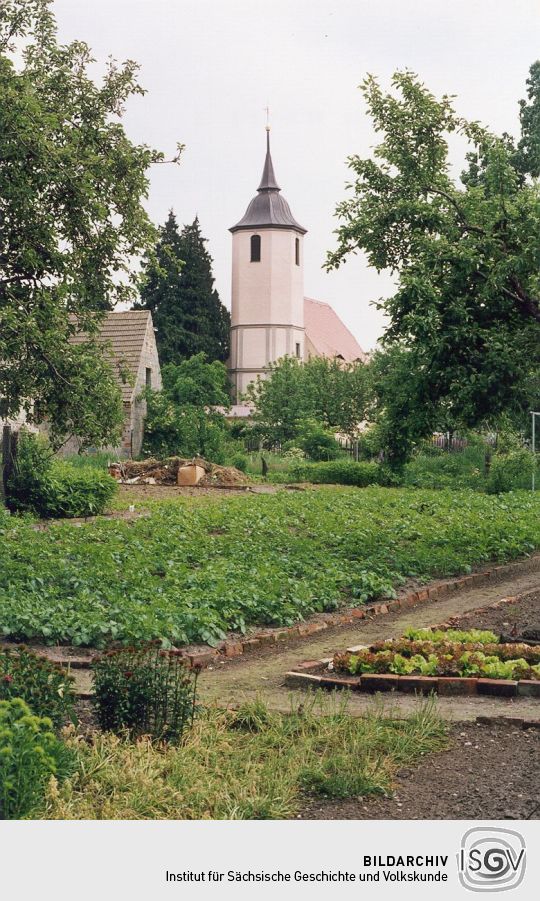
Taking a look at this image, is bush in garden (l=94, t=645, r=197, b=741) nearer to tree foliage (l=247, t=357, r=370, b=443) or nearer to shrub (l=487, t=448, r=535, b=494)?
shrub (l=487, t=448, r=535, b=494)

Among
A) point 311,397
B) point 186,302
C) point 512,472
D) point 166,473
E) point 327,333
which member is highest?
point 327,333

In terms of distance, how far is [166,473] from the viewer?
2781cm

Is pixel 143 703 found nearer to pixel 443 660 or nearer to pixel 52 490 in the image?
pixel 443 660

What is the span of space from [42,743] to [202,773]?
34.0 inches

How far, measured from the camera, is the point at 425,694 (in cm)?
773

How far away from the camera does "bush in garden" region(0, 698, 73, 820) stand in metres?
4.80

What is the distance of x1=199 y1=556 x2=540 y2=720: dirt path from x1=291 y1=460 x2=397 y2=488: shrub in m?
15.1

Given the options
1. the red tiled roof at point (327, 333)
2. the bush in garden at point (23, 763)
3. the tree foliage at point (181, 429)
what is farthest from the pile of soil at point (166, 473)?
the red tiled roof at point (327, 333)

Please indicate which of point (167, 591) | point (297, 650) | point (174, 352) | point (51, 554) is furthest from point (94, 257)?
point (174, 352)

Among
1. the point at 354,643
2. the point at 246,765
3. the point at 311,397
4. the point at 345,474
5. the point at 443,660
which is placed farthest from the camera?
the point at 311,397

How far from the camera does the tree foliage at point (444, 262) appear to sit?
40.5ft

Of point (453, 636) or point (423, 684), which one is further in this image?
point (453, 636)

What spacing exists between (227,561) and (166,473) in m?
15.8
